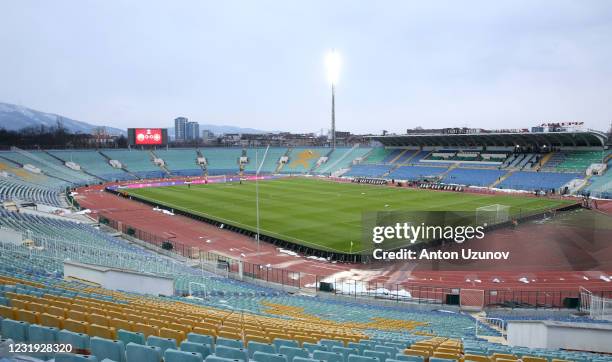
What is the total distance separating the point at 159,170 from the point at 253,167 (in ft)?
65.3

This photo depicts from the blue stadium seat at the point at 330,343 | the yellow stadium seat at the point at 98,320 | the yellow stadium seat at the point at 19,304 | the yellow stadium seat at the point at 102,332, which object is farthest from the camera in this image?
the blue stadium seat at the point at 330,343

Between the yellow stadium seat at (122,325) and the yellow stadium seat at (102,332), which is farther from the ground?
the yellow stadium seat at (102,332)

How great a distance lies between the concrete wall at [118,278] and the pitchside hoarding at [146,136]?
75.0 m

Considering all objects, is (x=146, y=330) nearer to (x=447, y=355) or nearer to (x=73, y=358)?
(x=73, y=358)

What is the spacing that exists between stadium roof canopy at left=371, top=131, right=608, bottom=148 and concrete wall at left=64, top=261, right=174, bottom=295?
60879 millimetres

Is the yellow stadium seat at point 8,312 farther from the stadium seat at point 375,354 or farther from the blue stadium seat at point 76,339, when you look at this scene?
the stadium seat at point 375,354

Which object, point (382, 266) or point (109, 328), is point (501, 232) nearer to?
point (382, 266)

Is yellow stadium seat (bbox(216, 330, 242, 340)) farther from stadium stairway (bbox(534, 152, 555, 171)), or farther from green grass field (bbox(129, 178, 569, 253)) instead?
stadium stairway (bbox(534, 152, 555, 171))

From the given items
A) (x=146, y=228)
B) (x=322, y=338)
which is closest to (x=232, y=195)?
(x=146, y=228)

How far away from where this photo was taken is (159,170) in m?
83.1

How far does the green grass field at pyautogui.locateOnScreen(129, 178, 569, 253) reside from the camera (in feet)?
111

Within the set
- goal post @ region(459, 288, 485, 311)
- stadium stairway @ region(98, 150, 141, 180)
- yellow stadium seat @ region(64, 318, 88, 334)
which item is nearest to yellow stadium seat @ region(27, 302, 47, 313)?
yellow stadium seat @ region(64, 318, 88, 334)

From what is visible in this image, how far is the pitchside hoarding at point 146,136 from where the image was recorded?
85125mm

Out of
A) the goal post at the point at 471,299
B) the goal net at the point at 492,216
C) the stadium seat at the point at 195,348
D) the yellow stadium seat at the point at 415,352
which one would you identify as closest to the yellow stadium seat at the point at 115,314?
the stadium seat at the point at 195,348
